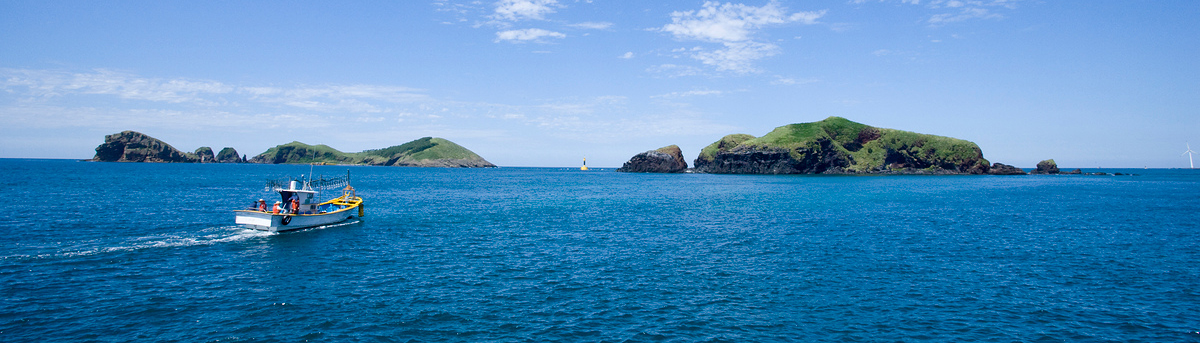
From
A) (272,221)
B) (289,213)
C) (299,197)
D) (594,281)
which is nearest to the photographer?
(594,281)

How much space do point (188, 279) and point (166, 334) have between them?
9.46 m

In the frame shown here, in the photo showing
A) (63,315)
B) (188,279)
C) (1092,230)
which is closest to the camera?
(63,315)

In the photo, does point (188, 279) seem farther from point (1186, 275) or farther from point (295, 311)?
point (1186, 275)

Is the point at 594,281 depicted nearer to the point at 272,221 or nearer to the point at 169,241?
the point at 272,221

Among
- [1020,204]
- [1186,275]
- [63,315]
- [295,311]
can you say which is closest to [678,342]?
[295,311]

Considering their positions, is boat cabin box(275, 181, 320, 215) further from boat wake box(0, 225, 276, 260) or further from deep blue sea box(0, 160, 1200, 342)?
boat wake box(0, 225, 276, 260)

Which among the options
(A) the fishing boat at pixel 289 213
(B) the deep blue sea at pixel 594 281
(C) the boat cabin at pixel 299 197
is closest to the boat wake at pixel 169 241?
(B) the deep blue sea at pixel 594 281

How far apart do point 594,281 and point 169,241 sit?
30280mm

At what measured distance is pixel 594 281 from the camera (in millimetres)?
26312

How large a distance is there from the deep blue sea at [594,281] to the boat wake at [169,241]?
0.64 ft

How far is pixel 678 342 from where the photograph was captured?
1797 centimetres

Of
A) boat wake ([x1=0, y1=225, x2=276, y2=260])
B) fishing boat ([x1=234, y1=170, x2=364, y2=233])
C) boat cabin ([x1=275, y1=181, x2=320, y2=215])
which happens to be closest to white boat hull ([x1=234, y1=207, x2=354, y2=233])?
fishing boat ([x1=234, y1=170, x2=364, y2=233])

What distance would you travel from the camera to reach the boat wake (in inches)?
1225

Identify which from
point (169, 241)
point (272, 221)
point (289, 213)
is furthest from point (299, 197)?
point (169, 241)
